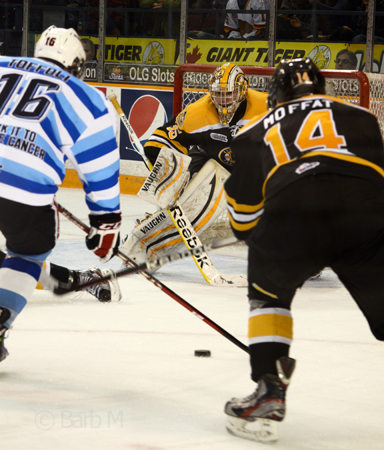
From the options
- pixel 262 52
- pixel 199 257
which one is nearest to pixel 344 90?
pixel 199 257

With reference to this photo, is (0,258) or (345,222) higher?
(345,222)

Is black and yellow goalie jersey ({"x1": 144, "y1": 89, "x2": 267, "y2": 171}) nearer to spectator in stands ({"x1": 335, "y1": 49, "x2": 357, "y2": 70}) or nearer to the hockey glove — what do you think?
the hockey glove

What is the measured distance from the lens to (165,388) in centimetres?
243

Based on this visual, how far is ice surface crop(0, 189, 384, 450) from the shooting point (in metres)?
2.02

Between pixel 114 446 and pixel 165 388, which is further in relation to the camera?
pixel 165 388

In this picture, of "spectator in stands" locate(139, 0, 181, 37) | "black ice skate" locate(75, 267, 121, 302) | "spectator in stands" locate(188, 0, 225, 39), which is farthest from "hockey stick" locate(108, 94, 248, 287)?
"spectator in stands" locate(139, 0, 181, 37)

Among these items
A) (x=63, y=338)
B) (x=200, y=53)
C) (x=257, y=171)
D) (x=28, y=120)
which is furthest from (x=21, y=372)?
(x=200, y=53)

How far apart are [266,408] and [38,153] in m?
0.99

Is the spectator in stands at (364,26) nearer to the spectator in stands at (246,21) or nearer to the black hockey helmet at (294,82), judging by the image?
the spectator in stands at (246,21)

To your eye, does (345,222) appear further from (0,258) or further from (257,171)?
(0,258)

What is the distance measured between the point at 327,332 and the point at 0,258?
1344 mm

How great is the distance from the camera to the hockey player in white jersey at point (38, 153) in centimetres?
234

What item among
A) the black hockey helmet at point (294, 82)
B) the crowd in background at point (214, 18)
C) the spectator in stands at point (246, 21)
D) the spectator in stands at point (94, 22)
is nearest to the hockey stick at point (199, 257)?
the black hockey helmet at point (294, 82)

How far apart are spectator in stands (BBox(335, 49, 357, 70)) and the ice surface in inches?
115
